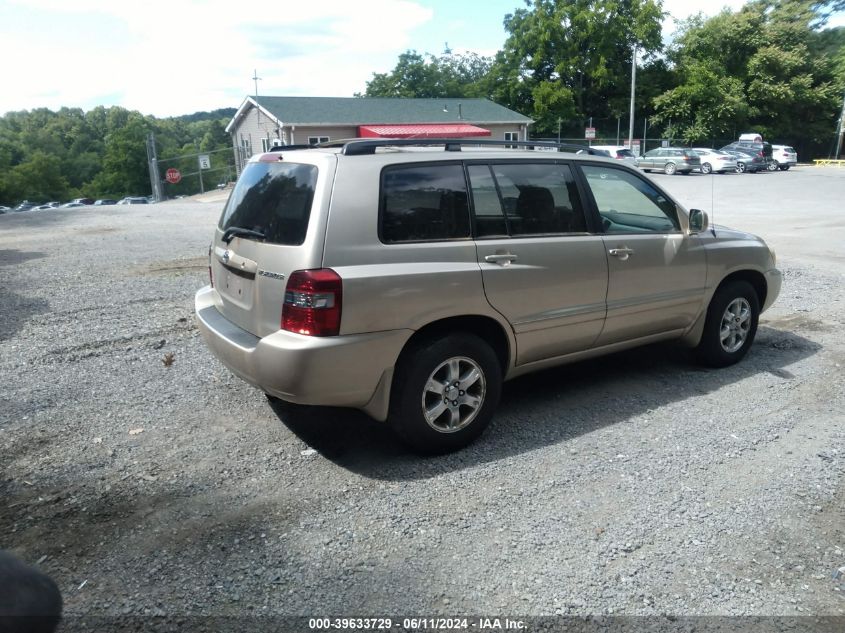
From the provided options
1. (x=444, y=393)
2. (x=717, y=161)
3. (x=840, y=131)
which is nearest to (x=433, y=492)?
(x=444, y=393)

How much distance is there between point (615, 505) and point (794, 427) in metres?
1.77

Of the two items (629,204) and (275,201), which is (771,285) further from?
(275,201)

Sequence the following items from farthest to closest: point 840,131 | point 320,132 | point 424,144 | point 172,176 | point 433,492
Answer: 1. point 840,131
2. point 320,132
3. point 172,176
4. point 424,144
5. point 433,492

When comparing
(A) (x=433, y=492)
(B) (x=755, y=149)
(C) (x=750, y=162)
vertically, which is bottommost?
(A) (x=433, y=492)

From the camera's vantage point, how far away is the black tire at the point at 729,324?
18.1 feet

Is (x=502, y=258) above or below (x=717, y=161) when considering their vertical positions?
below

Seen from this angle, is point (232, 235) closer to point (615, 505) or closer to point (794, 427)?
point (615, 505)

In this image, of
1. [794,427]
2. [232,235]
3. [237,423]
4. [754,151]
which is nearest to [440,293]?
[232,235]

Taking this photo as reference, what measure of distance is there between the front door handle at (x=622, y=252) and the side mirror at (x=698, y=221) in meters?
0.73

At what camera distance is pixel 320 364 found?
141 inches

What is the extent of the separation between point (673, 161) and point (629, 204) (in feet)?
114

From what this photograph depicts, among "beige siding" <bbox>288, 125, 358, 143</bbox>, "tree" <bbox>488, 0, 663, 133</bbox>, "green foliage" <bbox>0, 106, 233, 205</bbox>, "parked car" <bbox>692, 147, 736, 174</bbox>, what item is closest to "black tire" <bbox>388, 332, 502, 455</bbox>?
"parked car" <bbox>692, 147, 736, 174</bbox>

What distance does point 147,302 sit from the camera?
8.01m

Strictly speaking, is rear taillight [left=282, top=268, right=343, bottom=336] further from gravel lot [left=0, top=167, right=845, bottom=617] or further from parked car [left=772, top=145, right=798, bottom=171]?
parked car [left=772, top=145, right=798, bottom=171]
